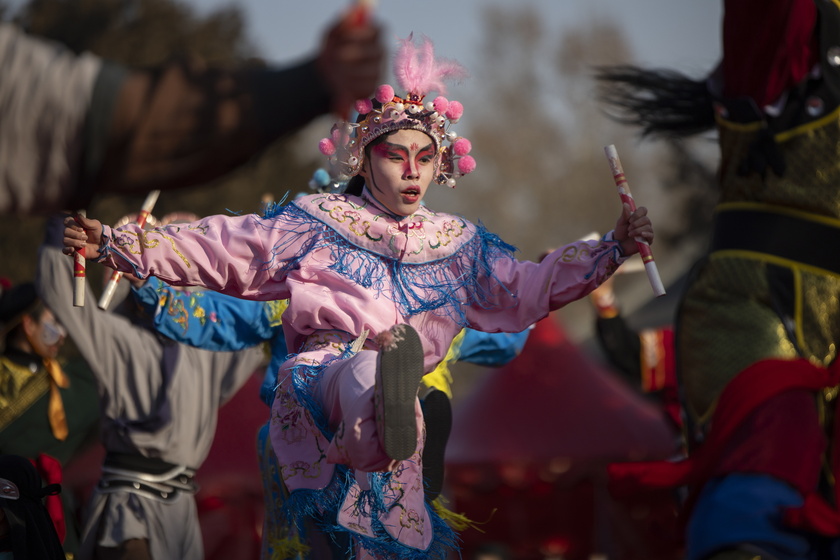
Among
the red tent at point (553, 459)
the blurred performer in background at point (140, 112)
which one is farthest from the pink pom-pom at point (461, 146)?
the red tent at point (553, 459)

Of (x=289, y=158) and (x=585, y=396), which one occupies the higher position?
(x=289, y=158)

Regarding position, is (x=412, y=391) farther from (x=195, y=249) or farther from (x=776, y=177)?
(x=776, y=177)

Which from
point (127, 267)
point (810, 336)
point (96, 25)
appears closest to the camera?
point (127, 267)

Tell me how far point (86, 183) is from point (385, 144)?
6.24ft

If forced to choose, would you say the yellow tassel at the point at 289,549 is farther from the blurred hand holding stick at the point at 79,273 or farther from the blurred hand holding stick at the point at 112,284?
the blurred hand holding stick at the point at 79,273

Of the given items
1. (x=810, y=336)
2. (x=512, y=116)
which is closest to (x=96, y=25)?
(x=810, y=336)

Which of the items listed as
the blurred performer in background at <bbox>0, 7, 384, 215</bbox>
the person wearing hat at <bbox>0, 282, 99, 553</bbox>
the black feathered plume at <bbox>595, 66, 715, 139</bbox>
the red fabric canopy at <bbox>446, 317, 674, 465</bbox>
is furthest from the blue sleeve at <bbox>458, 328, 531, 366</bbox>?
the red fabric canopy at <bbox>446, 317, 674, 465</bbox>

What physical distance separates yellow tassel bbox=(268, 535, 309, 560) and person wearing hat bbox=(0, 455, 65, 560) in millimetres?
818

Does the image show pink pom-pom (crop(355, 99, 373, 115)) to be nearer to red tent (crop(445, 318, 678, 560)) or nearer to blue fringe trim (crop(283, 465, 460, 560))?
blue fringe trim (crop(283, 465, 460, 560))

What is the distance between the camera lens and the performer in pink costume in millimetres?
3715

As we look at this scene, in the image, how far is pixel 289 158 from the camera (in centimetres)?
1427

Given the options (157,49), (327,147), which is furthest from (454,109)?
(157,49)

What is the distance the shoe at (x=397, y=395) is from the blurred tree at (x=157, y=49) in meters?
8.64

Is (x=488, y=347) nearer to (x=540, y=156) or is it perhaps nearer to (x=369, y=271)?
(x=369, y=271)
